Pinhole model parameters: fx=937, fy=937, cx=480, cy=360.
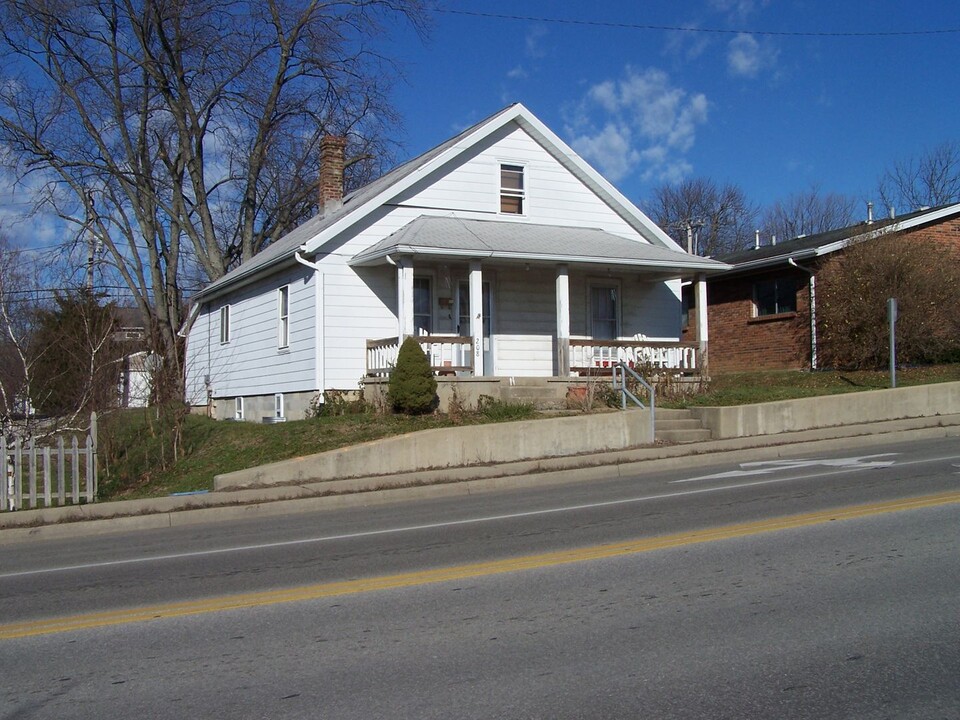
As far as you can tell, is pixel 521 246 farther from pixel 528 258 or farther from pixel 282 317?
pixel 282 317

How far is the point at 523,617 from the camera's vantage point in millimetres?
6773

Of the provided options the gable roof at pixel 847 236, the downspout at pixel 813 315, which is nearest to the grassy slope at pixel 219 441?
the downspout at pixel 813 315

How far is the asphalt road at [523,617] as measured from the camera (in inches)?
207

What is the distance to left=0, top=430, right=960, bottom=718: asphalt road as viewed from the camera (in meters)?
5.26

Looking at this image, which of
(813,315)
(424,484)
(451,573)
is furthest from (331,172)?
(451,573)

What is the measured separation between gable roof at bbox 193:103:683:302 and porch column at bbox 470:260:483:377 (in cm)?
323

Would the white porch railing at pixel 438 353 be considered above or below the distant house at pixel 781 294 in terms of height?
below

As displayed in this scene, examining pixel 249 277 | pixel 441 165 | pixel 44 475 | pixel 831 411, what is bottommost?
pixel 44 475

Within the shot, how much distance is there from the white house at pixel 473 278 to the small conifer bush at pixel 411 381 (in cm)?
90

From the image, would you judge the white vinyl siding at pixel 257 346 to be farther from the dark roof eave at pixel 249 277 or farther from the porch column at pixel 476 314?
the porch column at pixel 476 314

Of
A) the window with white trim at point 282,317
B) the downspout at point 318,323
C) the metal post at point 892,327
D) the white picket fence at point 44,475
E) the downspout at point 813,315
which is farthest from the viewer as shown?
the downspout at point 813,315

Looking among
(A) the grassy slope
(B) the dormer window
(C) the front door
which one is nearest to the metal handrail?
(A) the grassy slope

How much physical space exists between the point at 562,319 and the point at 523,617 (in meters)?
14.9

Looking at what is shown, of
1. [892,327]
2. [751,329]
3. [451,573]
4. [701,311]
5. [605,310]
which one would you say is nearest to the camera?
[451,573]
